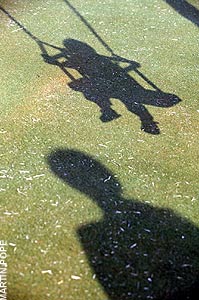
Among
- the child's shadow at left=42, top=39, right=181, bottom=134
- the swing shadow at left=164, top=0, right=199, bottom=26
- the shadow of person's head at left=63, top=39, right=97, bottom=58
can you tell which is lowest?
the shadow of person's head at left=63, top=39, right=97, bottom=58

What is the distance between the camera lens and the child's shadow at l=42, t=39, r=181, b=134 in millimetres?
5523

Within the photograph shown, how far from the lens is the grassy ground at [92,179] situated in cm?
344

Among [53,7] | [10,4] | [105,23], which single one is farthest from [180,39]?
[10,4]

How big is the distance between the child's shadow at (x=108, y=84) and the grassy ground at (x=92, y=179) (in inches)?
3.8

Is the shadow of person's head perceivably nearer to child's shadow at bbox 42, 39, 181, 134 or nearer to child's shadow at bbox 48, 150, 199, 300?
child's shadow at bbox 42, 39, 181, 134

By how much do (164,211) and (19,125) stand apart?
1.93 m

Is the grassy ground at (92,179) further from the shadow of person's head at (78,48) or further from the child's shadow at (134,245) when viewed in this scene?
the shadow of person's head at (78,48)

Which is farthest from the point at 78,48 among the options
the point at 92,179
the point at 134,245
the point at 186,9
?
the point at 134,245

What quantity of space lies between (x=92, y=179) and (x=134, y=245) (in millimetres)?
907

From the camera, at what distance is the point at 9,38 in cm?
710

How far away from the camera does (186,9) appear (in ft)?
28.6

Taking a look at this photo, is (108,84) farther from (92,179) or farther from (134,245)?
(134,245)

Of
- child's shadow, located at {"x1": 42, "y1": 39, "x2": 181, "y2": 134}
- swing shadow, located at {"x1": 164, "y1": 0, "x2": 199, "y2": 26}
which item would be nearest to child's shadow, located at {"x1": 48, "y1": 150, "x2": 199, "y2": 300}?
child's shadow, located at {"x1": 42, "y1": 39, "x2": 181, "y2": 134}

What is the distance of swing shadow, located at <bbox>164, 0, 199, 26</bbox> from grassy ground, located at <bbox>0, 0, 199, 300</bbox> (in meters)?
1.34
